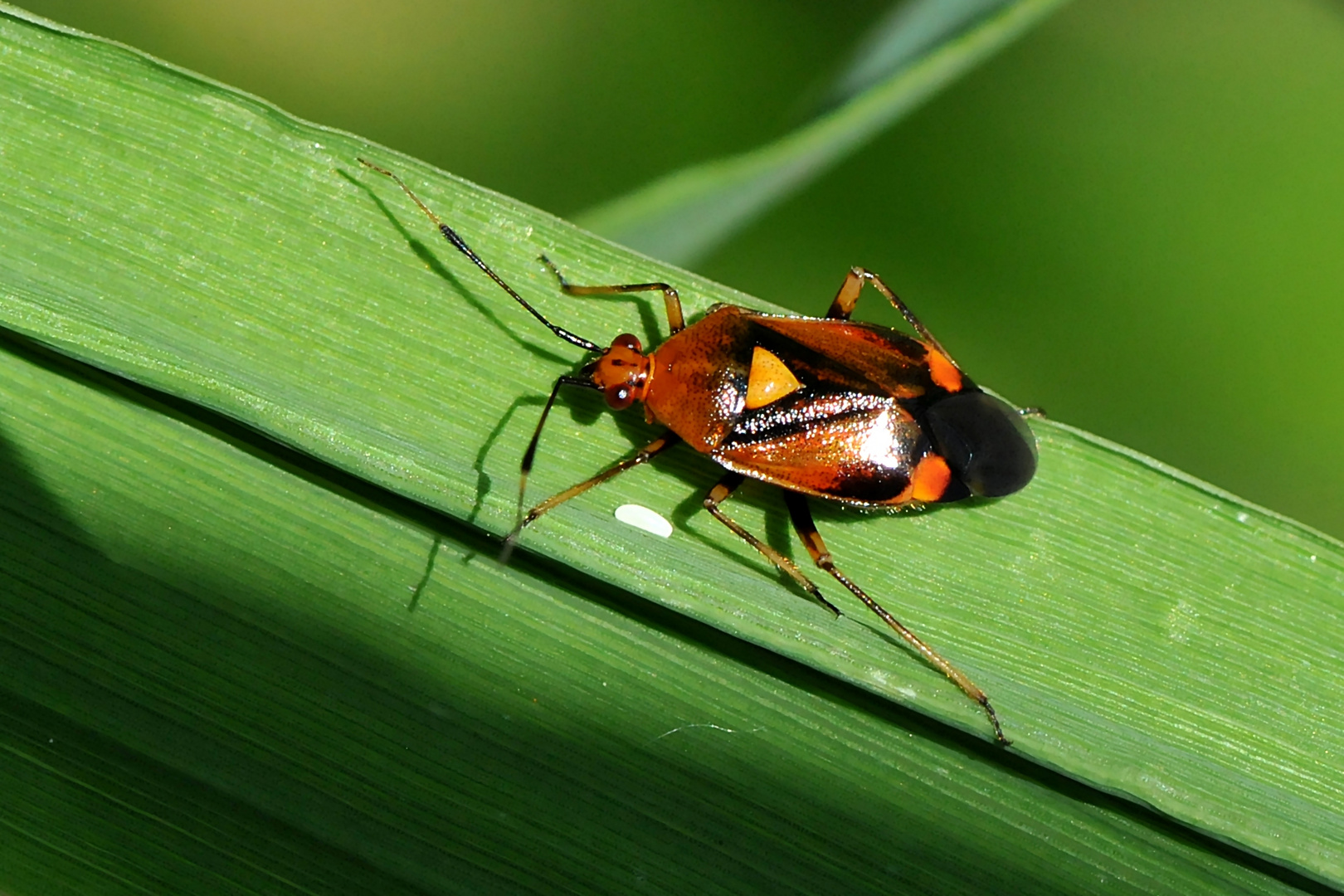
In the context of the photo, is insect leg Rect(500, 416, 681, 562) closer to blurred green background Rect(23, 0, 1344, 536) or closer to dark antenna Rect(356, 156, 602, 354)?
dark antenna Rect(356, 156, 602, 354)

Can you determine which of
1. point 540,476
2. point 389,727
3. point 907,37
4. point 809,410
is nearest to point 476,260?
point 540,476

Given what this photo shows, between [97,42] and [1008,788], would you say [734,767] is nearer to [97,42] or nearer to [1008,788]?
[1008,788]

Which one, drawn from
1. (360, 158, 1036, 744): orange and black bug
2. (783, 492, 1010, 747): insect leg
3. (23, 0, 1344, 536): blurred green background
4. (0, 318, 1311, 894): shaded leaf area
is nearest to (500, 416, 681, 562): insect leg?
(360, 158, 1036, 744): orange and black bug

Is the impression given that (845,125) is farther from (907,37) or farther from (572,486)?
(572,486)

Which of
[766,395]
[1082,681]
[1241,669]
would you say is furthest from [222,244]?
[1241,669]

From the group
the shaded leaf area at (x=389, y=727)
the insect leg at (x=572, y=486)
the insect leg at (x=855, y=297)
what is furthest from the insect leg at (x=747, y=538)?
the insect leg at (x=855, y=297)

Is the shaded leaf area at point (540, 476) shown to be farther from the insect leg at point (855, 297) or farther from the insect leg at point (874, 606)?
the insect leg at point (855, 297)
